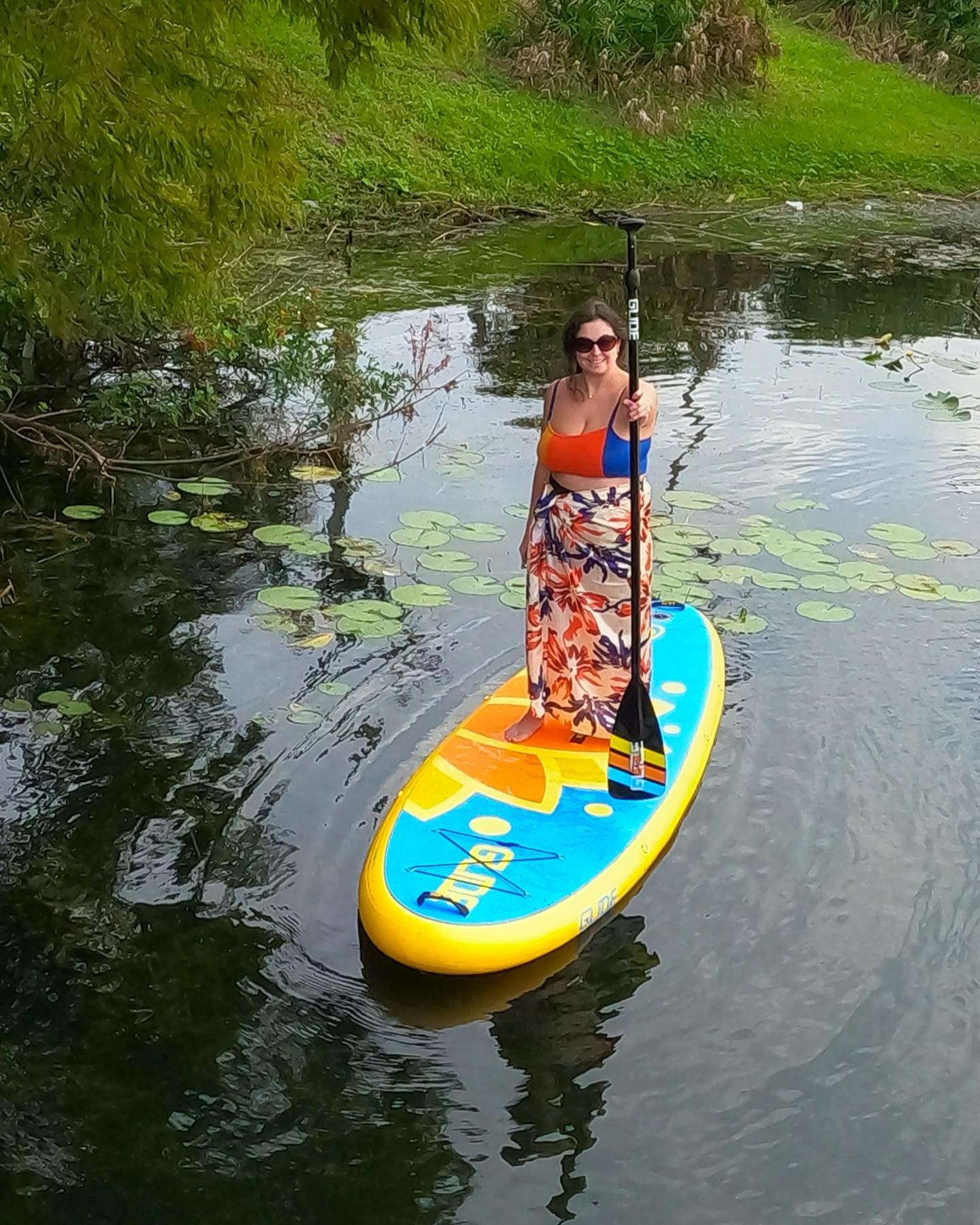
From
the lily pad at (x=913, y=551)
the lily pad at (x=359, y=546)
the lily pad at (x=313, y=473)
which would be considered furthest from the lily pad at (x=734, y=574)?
the lily pad at (x=313, y=473)

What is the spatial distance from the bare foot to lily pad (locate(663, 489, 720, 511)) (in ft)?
9.37

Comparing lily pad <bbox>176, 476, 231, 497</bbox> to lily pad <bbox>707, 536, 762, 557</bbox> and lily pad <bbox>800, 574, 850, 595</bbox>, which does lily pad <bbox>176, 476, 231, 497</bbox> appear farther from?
lily pad <bbox>800, 574, 850, 595</bbox>

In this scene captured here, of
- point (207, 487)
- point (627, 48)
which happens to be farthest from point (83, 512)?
point (627, 48)

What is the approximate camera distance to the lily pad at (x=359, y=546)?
21.7ft

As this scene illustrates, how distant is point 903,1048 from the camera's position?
3.69 metres

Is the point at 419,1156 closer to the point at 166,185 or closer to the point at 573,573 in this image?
the point at 573,573

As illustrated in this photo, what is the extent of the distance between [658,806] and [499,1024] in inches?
39.3

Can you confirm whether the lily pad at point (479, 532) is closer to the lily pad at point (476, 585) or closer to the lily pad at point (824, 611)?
the lily pad at point (476, 585)

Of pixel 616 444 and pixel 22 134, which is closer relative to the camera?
pixel 616 444

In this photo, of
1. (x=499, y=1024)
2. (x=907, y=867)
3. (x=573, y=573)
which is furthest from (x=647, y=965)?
(x=573, y=573)

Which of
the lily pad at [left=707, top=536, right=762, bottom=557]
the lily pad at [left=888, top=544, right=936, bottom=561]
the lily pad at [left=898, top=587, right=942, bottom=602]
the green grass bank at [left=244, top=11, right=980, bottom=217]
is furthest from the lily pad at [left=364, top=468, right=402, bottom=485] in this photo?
the green grass bank at [left=244, top=11, right=980, bottom=217]

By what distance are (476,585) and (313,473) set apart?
176cm

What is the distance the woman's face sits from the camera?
428cm

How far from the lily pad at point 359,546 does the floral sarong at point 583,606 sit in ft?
6.72
